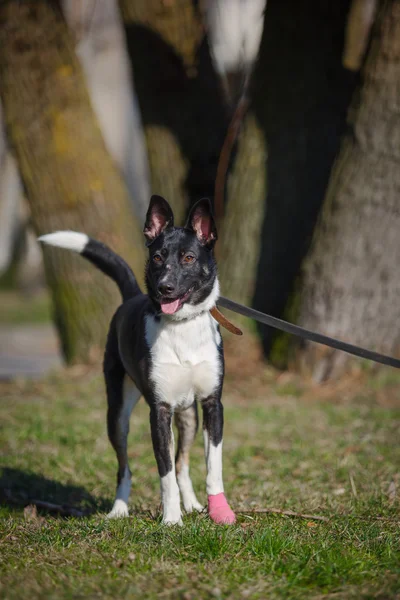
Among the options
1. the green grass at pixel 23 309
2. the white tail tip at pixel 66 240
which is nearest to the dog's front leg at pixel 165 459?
the white tail tip at pixel 66 240

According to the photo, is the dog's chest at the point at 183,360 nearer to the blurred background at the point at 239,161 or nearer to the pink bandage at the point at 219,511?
the pink bandage at the point at 219,511

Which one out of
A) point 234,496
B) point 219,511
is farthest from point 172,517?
point 234,496

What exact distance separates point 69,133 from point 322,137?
9.79ft

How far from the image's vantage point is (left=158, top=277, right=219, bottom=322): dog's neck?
4140 mm

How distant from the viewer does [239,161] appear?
934 centimetres

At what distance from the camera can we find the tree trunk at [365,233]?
7.70 m

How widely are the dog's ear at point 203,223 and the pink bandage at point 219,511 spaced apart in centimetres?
137

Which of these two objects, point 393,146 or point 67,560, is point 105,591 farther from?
point 393,146

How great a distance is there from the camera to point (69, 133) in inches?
349

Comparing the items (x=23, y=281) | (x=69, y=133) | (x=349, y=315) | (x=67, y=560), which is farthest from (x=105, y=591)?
(x=23, y=281)

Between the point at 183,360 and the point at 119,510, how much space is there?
3.64 feet

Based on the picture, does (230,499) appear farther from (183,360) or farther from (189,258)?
(189,258)

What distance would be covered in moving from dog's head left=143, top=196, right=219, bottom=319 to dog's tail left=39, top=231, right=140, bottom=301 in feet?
2.77

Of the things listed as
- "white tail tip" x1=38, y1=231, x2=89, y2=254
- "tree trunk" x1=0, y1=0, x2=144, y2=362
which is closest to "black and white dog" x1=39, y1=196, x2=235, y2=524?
"white tail tip" x1=38, y1=231, x2=89, y2=254
